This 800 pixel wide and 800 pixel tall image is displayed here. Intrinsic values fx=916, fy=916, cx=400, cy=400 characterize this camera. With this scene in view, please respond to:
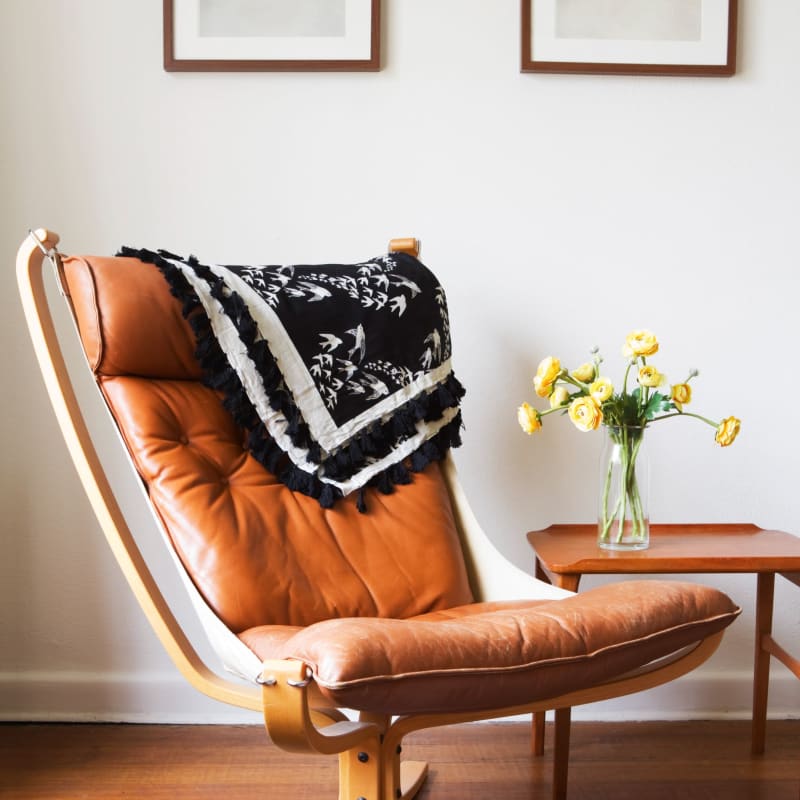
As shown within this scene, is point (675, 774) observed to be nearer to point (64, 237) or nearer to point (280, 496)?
point (280, 496)

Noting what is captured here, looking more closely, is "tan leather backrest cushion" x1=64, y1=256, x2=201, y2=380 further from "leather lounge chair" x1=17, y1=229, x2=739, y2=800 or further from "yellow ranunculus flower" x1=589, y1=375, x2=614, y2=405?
"yellow ranunculus flower" x1=589, y1=375, x2=614, y2=405

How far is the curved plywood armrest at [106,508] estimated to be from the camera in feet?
3.67

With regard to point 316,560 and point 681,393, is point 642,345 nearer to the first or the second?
point 681,393

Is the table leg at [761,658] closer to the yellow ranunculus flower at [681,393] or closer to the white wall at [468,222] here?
the white wall at [468,222]

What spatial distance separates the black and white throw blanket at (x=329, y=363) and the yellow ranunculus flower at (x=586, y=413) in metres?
0.20

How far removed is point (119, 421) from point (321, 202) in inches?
28.3

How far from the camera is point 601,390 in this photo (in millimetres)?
1508

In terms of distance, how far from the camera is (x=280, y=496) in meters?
1.41

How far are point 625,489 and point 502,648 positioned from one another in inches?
26.6

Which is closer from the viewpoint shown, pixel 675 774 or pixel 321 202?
pixel 675 774

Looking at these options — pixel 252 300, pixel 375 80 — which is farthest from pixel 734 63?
pixel 252 300

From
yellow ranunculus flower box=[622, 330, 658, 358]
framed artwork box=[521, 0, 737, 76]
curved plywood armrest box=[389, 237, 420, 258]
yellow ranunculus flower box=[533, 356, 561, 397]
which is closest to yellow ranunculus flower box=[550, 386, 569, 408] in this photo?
yellow ranunculus flower box=[533, 356, 561, 397]

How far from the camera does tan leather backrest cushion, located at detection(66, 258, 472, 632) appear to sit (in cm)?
129

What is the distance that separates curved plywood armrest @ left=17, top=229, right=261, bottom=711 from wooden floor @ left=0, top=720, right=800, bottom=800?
54 cm
